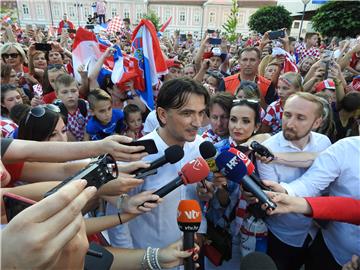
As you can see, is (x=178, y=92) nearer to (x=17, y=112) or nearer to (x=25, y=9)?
(x=17, y=112)

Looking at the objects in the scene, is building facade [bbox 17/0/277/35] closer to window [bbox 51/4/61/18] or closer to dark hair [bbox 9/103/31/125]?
window [bbox 51/4/61/18]

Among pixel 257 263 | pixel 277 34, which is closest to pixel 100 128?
pixel 257 263

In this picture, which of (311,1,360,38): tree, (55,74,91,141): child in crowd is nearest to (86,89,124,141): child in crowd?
(55,74,91,141): child in crowd

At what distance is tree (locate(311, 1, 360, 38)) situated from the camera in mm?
13195

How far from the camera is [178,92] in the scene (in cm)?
165

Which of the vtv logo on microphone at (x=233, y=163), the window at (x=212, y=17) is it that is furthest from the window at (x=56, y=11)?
the vtv logo on microphone at (x=233, y=163)

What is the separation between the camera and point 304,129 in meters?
1.94

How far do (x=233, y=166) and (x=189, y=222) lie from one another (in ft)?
1.10

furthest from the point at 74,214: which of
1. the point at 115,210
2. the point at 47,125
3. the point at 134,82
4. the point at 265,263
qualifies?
the point at 134,82

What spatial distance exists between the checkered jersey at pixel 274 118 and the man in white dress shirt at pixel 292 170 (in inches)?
43.5

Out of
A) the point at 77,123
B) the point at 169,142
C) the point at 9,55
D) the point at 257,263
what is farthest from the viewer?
the point at 9,55

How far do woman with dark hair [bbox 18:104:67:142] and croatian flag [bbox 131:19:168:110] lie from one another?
2320 millimetres

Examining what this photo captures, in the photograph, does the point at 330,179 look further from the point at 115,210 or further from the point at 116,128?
the point at 116,128

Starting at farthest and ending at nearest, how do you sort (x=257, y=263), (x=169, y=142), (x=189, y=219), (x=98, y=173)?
(x=169, y=142)
(x=189, y=219)
(x=257, y=263)
(x=98, y=173)
